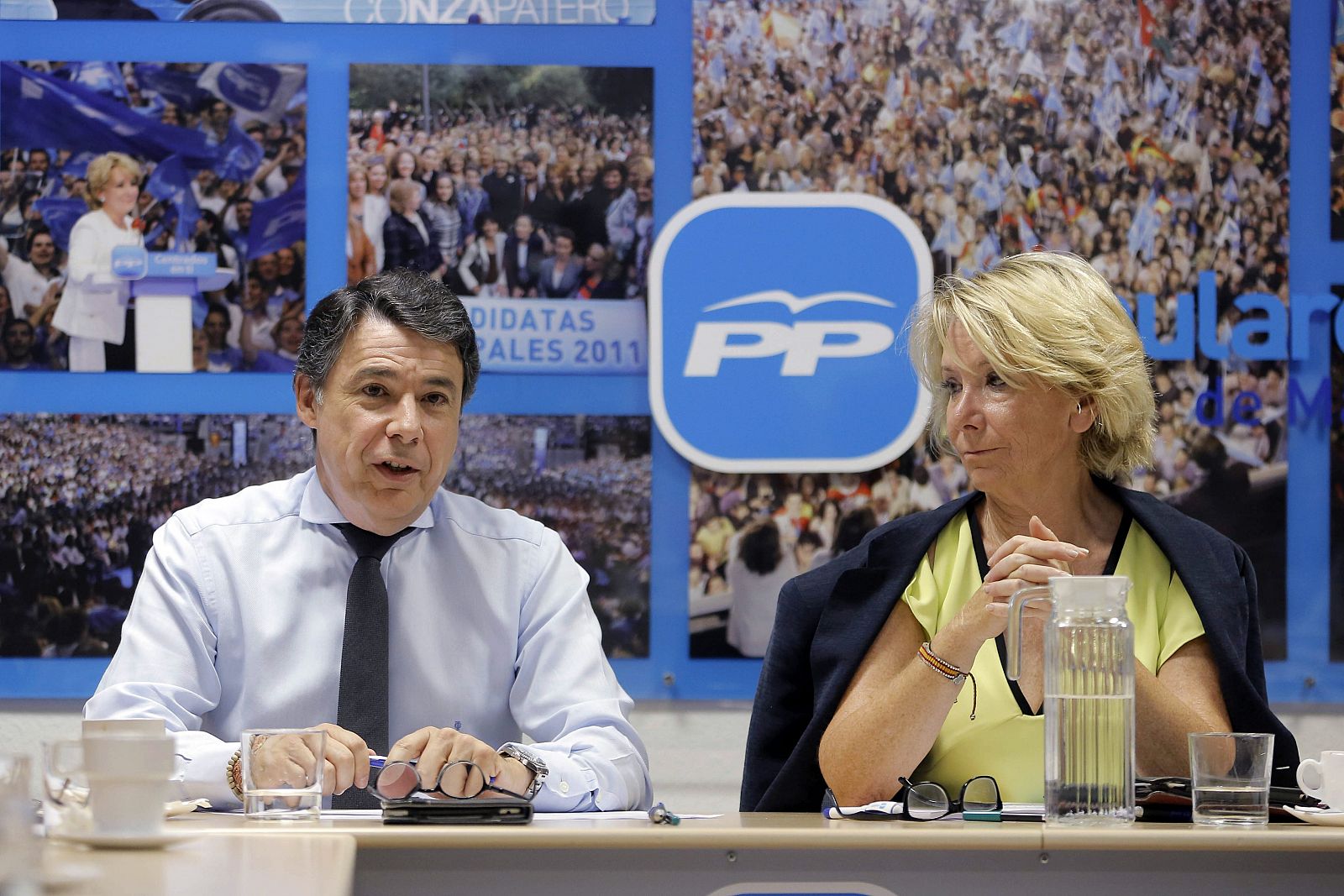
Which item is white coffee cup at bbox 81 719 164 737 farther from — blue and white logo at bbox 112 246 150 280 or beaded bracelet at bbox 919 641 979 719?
blue and white logo at bbox 112 246 150 280

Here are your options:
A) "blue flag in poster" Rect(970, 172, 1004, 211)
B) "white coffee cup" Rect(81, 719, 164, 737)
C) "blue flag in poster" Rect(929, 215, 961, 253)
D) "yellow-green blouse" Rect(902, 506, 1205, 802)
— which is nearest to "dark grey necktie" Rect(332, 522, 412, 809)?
"white coffee cup" Rect(81, 719, 164, 737)

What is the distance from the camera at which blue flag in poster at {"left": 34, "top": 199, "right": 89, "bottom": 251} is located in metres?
3.08

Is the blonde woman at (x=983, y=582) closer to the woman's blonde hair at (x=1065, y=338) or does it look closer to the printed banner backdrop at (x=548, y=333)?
the woman's blonde hair at (x=1065, y=338)

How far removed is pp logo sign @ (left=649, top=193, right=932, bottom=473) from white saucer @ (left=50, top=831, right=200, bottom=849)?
187 cm

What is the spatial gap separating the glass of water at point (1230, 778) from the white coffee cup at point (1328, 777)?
0.16 metres

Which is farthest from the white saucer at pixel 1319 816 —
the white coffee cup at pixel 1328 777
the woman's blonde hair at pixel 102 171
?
the woman's blonde hair at pixel 102 171

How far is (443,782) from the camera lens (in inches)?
69.8

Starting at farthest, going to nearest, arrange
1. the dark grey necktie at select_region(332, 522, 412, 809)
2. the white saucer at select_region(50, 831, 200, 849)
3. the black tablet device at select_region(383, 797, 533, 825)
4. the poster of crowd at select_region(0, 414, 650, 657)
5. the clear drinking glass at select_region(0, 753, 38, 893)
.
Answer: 1. the poster of crowd at select_region(0, 414, 650, 657)
2. the dark grey necktie at select_region(332, 522, 412, 809)
3. the black tablet device at select_region(383, 797, 533, 825)
4. the white saucer at select_region(50, 831, 200, 849)
5. the clear drinking glass at select_region(0, 753, 38, 893)

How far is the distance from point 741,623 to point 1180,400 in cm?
105

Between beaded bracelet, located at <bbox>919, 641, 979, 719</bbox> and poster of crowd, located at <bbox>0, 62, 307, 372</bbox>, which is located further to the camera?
poster of crowd, located at <bbox>0, 62, 307, 372</bbox>

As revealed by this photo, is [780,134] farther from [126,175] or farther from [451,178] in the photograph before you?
[126,175]

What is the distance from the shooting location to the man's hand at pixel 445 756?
5.81 feet

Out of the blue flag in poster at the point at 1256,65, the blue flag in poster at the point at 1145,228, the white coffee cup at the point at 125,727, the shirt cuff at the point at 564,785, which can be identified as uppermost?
the blue flag in poster at the point at 1256,65

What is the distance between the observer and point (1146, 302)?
3137 millimetres
